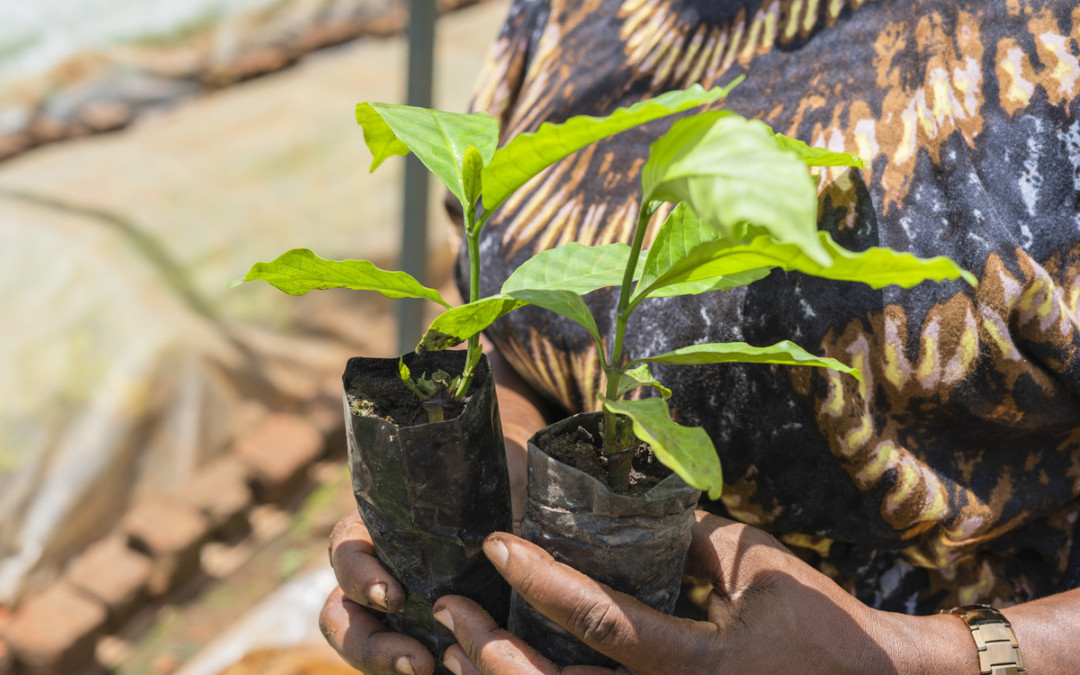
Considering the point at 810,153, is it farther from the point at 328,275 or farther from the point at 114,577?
Result: the point at 114,577

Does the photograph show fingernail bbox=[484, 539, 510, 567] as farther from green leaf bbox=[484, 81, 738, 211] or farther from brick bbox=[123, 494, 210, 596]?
brick bbox=[123, 494, 210, 596]

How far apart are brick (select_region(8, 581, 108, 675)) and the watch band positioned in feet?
5.08

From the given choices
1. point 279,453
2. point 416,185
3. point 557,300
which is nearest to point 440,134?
Result: point 557,300

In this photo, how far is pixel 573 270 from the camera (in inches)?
24.1

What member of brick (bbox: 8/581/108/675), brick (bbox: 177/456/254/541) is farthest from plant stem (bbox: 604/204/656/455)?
brick (bbox: 177/456/254/541)

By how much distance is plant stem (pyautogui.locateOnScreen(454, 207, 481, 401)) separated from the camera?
0.58 metres

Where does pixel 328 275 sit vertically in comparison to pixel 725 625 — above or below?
above

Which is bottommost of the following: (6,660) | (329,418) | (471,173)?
(6,660)

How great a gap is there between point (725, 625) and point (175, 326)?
5.40 ft

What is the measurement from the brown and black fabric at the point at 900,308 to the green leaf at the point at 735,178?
0.78ft

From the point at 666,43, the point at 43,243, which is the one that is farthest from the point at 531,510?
the point at 43,243

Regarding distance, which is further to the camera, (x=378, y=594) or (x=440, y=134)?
(x=378, y=594)

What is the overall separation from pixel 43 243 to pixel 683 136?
6.01ft

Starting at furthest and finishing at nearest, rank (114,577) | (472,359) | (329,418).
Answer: (329,418), (114,577), (472,359)
